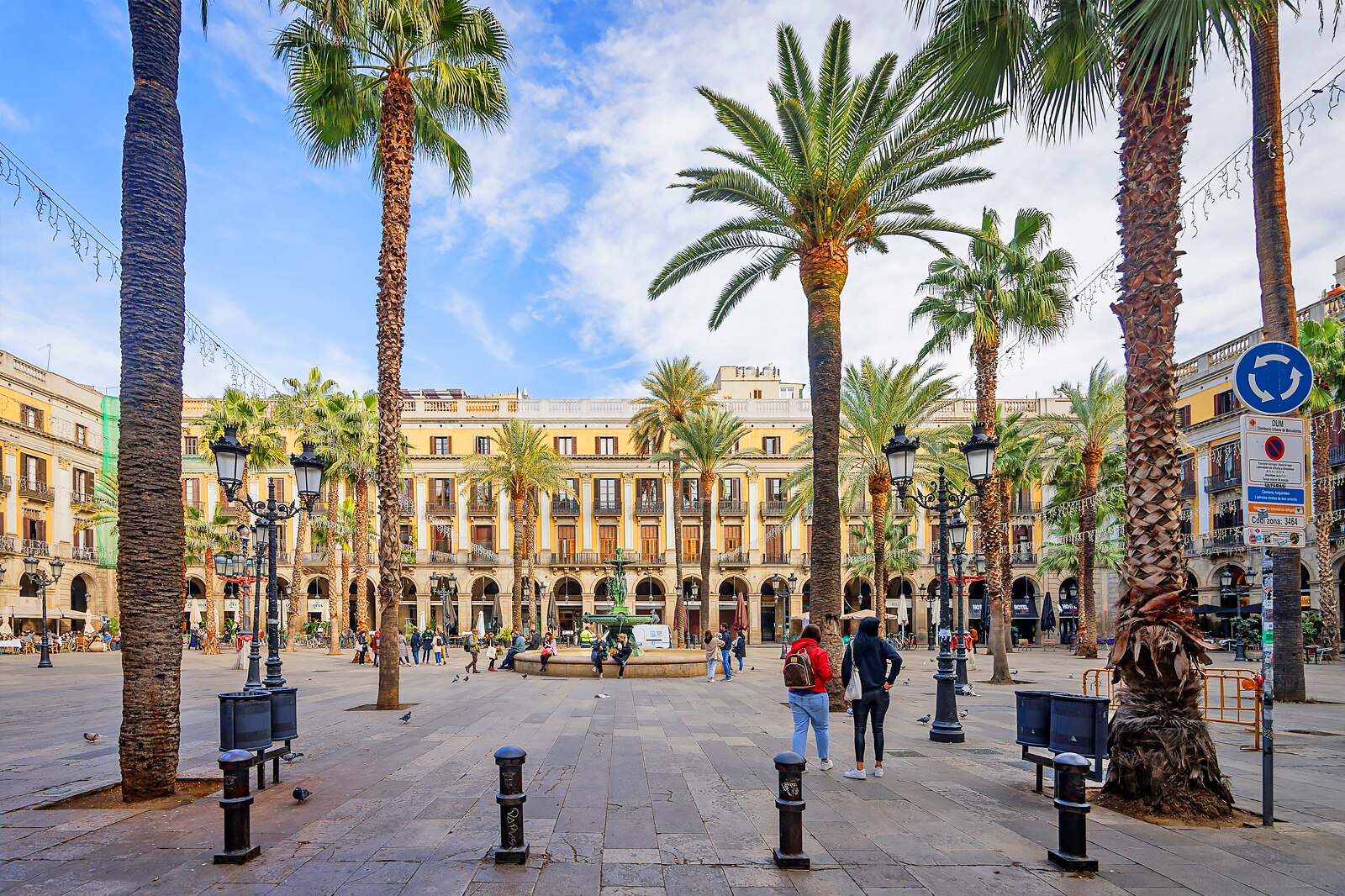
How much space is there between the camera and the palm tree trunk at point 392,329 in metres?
16.3

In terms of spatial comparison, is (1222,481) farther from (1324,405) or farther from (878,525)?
(878,525)

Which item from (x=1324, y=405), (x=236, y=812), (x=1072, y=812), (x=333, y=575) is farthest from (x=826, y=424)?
(x=333, y=575)

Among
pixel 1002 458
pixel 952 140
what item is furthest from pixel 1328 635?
pixel 952 140

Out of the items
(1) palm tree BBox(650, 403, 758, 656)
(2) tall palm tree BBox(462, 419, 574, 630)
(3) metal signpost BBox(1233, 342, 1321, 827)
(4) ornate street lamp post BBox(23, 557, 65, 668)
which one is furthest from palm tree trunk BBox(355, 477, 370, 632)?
(3) metal signpost BBox(1233, 342, 1321, 827)

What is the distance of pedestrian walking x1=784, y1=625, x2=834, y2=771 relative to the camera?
8.88m

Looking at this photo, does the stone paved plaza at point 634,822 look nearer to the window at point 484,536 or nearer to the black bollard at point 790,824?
the black bollard at point 790,824

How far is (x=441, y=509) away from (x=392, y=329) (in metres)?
41.9

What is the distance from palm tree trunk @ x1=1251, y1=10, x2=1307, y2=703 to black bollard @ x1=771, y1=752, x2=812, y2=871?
13749 mm

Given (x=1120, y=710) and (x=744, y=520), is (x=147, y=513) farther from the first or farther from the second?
(x=744, y=520)

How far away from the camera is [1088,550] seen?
32219 mm

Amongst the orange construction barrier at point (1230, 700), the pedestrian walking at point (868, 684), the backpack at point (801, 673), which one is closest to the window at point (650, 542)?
the orange construction barrier at point (1230, 700)

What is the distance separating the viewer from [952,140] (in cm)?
1595

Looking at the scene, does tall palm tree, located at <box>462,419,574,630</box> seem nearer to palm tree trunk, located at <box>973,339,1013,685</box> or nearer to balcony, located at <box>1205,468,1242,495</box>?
palm tree trunk, located at <box>973,339,1013,685</box>

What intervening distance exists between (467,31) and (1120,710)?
1606 cm
